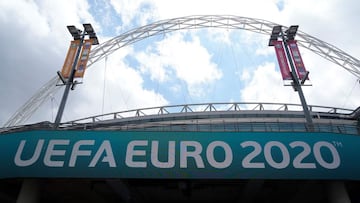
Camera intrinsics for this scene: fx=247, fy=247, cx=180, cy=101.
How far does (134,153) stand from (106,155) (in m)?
1.36

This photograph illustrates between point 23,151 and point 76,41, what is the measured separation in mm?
10372

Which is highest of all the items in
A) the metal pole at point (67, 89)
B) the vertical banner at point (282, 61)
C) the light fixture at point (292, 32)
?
the light fixture at point (292, 32)

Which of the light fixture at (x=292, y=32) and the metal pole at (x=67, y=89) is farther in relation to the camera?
the light fixture at (x=292, y=32)

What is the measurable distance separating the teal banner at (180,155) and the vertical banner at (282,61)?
6430 mm

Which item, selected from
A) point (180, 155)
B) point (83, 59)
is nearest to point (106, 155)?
point (180, 155)

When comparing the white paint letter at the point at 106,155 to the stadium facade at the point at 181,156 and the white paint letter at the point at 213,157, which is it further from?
the white paint letter at the point at 213,157

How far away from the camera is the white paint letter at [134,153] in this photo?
11888 millimetres

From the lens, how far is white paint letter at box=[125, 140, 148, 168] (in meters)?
11.9

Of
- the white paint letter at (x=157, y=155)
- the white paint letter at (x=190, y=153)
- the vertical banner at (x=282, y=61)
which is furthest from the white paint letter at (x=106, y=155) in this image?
the vertical banner at (x=282, y=61)

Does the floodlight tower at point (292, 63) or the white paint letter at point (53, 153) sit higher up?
the floodlight tower at point (292, 63)

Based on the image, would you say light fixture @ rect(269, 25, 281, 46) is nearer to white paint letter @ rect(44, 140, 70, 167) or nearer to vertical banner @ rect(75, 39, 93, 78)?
vertical banner @ rect(75, 39, 93, 78)

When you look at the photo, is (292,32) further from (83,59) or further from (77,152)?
(77,152)

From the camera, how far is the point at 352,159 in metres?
12.1

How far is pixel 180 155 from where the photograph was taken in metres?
12.0
